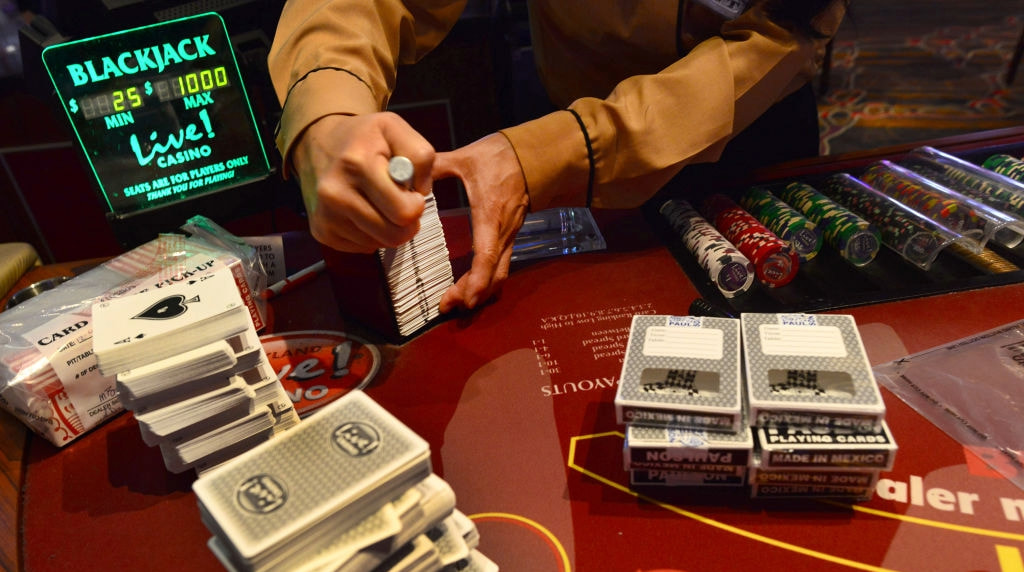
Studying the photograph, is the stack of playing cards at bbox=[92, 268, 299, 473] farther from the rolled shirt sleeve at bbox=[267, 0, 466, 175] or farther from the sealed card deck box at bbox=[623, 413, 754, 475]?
the sealed card deck box at bbox=[623, 413, 754, 475]

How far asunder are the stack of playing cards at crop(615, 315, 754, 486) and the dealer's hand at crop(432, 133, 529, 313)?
18.7 inches

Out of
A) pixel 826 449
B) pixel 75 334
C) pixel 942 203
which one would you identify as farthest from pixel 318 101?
pixel 942 203

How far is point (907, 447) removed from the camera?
0.98m

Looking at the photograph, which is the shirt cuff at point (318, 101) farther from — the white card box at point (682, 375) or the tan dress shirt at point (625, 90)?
the white card box at point (682, 375)

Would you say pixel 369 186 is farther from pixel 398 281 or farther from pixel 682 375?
pixel 682 375

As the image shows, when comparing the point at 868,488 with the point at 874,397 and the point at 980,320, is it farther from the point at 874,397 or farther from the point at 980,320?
the point at 980,320

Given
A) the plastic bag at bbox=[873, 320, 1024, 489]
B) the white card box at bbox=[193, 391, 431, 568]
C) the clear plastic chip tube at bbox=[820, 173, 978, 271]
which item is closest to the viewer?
the white card box at bbox=[193, 391, 431, 568]

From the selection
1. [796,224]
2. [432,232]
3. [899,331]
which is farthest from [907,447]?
[432,232]

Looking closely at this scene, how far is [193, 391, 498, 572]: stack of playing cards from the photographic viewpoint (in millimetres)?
692

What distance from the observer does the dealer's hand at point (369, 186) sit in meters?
1.03

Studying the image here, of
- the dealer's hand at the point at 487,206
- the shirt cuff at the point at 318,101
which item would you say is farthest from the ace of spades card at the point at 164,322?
the dealer's hand at the point at 487,206

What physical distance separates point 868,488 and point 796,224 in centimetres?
66

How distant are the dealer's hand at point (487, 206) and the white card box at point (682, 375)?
0.44 m

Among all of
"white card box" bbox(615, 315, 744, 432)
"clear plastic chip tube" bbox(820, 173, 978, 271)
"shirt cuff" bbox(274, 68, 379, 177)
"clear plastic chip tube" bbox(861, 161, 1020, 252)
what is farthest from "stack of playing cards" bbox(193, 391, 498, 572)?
"clear plastic chip tube" bbox(861, 161, 1020, 252)
